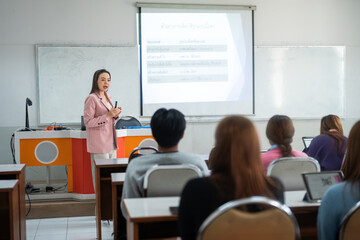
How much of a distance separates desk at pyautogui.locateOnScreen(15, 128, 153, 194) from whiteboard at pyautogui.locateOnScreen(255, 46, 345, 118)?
2834mm

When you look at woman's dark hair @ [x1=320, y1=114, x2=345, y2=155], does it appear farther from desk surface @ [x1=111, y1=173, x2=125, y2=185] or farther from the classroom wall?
the classroom wall

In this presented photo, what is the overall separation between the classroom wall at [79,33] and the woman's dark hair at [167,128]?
434 cm

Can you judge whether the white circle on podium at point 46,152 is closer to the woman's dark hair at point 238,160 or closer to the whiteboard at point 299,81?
the whiteboard at point 299,81

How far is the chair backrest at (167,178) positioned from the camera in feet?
7.52

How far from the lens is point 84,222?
4727mm

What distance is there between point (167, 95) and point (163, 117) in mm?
4404

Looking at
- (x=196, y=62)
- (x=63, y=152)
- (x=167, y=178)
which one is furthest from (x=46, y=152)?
(x=167, y=178)

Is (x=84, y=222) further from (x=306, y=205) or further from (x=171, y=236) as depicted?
(x=306, y=205)

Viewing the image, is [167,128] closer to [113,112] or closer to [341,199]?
[341,199]

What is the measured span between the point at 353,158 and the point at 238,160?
541mm

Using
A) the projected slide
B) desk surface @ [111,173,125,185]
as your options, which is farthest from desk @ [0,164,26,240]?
the projected slide

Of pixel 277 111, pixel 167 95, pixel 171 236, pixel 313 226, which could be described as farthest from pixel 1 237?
pixel 277 111

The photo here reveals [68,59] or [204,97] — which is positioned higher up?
[68,59]

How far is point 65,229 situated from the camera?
14.6ft
